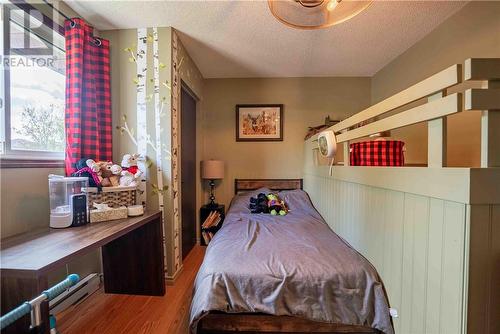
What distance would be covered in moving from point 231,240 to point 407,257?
1.12m

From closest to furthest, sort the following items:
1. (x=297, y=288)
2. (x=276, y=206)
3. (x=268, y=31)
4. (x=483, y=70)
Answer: (x=483, y=70)
(x=297, y=288)
(x=268, y=31)
(x=276, y=206)

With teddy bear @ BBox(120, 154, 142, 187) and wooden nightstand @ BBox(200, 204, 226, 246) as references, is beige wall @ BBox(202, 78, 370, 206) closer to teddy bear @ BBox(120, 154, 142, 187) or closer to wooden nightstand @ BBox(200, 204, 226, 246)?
wooden nightstand @ BBox(200, 204, 226, 246)

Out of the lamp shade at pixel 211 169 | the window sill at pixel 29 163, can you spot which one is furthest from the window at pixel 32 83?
the lamp shade at pixel 211 169

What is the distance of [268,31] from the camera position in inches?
82.3

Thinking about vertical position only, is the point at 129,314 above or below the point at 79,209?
below

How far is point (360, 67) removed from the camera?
9.71ft

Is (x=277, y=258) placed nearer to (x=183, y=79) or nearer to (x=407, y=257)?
(x=407, y=257)

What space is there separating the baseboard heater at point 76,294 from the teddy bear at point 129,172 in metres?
0.88

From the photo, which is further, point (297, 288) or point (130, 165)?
point (130, 165)

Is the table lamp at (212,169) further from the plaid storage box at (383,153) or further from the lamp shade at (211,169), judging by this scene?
the plaid storage box at (383,153)

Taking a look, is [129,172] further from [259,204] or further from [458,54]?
[458,54]

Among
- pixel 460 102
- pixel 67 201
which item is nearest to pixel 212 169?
pixel 67 201

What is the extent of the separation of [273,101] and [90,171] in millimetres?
2497

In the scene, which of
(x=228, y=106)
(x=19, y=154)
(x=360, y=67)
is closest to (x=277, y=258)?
(x=19, y=154)
